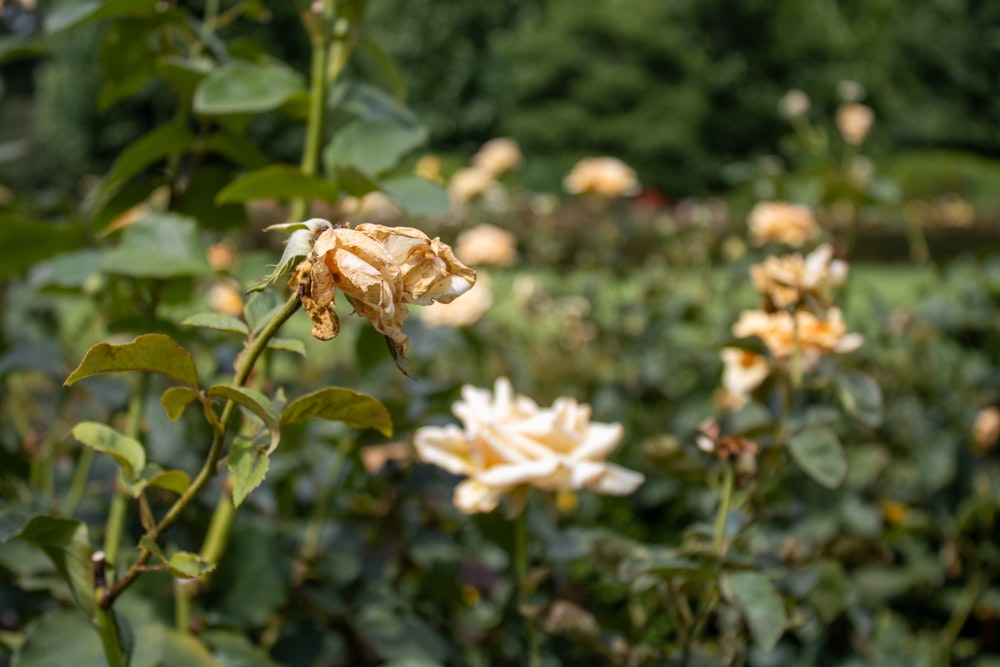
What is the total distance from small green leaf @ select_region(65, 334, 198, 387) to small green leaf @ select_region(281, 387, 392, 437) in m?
0.04

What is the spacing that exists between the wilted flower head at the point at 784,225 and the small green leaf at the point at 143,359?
3.26ft

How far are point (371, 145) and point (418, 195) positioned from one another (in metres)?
0.05

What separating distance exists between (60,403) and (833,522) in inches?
27.3

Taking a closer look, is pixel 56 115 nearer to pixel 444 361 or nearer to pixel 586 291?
pixel 444 361

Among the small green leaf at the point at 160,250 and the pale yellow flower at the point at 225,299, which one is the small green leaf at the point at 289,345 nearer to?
the small green leaf at the point at 160,250

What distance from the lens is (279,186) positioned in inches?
19.8

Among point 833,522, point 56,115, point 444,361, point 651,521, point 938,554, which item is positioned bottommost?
point 56,115

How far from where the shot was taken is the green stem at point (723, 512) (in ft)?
1.58

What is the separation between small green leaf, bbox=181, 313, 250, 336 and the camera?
342 millimetres

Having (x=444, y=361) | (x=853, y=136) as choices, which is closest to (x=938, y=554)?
(x=853, y=136)

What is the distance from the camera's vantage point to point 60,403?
830 millimetres

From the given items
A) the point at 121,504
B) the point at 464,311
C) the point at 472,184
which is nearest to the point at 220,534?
the point at 121,504

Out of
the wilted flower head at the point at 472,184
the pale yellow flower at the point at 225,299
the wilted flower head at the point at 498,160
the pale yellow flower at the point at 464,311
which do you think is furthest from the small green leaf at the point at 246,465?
the wilted flower head at the point at 498,160

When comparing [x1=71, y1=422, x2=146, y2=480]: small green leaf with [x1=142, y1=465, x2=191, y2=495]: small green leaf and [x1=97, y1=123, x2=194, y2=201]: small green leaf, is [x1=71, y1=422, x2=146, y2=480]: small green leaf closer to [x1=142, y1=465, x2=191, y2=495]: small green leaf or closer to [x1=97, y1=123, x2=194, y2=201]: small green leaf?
[x1=142, y1=465, x2=191, y2=495]: small green leaf
